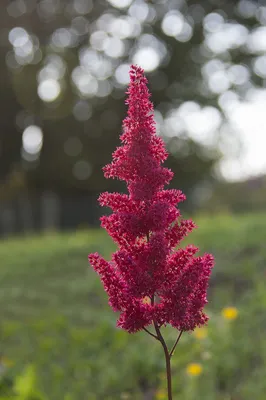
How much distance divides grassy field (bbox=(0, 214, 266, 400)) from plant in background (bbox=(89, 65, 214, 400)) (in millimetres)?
2732

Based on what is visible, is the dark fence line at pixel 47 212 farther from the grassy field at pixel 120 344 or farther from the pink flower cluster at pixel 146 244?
the pink flower cluster at pixel 146 244

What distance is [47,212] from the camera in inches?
1062

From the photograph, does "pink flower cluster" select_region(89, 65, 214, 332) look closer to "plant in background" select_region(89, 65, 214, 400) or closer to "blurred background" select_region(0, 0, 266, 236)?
"plant in background" select_region(89, 65, 214, 400)

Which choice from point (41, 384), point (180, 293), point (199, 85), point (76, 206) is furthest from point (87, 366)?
point (76, 206)

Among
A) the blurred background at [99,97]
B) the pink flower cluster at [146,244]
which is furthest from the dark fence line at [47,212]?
the pink flower cluster at [146,244]

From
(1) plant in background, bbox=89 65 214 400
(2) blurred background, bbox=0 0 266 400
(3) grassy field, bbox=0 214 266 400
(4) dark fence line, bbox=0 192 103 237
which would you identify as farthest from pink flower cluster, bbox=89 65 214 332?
(4) dark fence line, bbox=0 192 103 237

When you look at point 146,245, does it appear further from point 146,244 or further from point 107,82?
point 107,82

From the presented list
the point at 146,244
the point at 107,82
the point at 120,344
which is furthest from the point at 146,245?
the point at 107,82

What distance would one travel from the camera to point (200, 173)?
2519 centimetres

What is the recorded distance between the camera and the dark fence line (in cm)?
2659

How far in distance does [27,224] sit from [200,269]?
2520cm

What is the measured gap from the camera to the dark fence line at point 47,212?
26594 millimetres

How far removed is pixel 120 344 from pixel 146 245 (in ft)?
13.5

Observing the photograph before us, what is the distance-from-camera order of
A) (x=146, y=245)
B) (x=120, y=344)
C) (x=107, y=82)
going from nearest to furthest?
(x=146, y=245)
(x=120, y=344)
(x=107, y=82)
